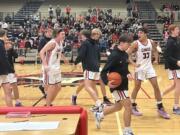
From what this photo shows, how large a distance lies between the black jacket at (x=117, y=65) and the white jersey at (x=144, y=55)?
1640 millimetres

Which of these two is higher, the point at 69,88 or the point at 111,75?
the point at 111,75

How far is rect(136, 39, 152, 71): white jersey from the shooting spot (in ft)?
27.6

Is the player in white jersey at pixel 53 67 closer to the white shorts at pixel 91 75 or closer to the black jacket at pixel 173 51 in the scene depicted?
the white shorts at pixel 91 75

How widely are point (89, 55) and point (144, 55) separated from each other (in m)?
1.11

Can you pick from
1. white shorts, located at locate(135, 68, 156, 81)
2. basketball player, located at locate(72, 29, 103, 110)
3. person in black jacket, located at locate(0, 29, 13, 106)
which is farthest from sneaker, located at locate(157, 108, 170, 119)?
person in black jacket, located at locate(0, 29, 13, 106)

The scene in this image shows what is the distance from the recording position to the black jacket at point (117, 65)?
6632 mm

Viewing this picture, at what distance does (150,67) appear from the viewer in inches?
332

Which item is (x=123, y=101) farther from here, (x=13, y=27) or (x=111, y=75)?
(x=13, y=27)

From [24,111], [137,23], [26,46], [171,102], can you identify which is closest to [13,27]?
[26,46]

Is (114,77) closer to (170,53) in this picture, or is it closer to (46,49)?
(46,49)

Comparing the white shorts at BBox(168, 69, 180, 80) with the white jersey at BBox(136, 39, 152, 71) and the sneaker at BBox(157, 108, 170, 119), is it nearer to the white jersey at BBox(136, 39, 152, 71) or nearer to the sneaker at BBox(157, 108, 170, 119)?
the white jersey at BBox(136, 39, 152, 71)

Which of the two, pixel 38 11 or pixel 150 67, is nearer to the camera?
pixel 150 67

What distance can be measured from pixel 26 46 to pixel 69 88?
12.7 m

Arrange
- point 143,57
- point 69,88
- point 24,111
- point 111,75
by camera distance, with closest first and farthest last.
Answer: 1. point 24,111
2. point 111,75
3. point 143,57
4. point 69,88
